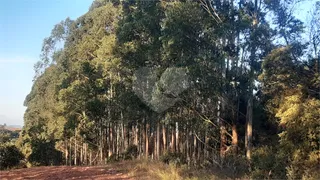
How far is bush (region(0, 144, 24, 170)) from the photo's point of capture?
22950 millimetres

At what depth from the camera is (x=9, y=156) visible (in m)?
23.6

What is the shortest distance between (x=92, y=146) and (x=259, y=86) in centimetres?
2023

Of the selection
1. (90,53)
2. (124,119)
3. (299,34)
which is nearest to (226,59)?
(299,34)

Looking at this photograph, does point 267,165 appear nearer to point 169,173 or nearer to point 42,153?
point 169,173

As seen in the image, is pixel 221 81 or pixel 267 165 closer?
pixel 267 165

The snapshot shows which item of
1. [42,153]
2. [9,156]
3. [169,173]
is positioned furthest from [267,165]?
[42,153]

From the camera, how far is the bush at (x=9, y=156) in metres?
23.0

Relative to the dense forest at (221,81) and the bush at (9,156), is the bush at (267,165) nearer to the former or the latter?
the dense forest at (221,81)

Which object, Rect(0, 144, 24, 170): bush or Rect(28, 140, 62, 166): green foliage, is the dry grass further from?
Rect(28, 140, 62, 166): green foliage

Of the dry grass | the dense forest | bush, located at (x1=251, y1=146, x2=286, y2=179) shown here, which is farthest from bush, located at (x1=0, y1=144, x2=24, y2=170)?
bush, located at (x1=251, y1=146, x2=286, y2=179)

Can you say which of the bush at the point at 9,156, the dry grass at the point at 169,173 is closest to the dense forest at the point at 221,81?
the dry grass at the point at 169,173

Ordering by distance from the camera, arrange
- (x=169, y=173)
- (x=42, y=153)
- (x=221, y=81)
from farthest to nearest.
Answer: (x=42, y=153) → (x=221, y=81) → (x=169, y=173)

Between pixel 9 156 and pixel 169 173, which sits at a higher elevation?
pixel 169 173

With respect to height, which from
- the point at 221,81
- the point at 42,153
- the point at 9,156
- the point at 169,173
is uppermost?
the point at 221,81
